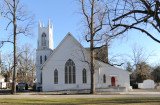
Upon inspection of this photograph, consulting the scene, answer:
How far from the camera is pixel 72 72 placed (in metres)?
33.0

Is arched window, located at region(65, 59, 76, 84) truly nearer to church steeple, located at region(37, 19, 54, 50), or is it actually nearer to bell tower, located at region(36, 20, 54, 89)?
bell tower, located at region(36, 20, 54, 89)

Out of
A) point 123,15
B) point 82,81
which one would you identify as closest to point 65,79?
point 82,81

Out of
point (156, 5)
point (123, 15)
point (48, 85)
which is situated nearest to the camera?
point (156, 5)

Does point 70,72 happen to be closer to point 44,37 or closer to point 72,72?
point 72,72

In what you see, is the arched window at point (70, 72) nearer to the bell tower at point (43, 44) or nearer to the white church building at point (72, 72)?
the white church building at point (72, 72)

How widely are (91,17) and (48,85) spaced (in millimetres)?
13843

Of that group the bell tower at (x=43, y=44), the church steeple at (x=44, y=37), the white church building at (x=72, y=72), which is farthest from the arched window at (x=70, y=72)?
the church steeple at (x=44, y=37)

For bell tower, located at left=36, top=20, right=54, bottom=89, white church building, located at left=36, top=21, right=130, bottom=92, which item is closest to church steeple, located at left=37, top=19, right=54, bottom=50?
bell tower, located at left=36, top=20, right=54, bottom=89

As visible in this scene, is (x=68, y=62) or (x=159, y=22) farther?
(x=68, y=62)

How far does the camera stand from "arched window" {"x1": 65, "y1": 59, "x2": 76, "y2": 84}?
3269 cm

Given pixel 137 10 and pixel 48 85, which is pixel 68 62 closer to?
pixel 48 85

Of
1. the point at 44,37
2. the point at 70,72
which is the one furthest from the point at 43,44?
the point at 70,72

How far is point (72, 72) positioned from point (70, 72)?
1.12 ft

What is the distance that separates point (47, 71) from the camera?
3284cm
